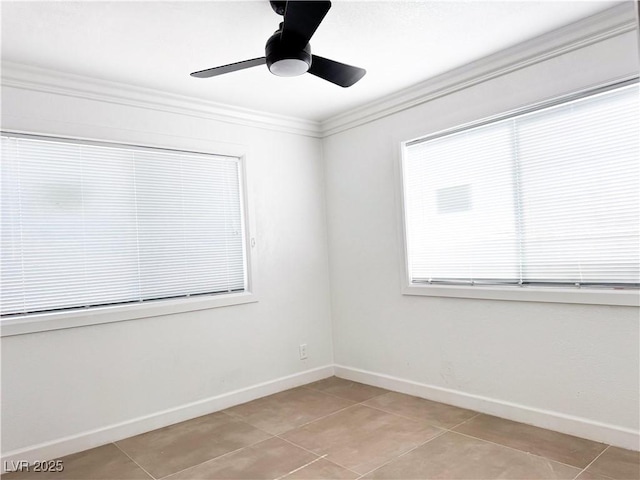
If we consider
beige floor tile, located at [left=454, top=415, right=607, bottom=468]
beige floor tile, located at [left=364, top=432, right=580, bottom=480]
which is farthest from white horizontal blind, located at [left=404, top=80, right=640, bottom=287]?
beige floor tile, located at [left=364, top=432, right=580, bottom=480]

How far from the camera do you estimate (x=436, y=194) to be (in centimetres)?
354

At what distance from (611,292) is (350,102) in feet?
8.11

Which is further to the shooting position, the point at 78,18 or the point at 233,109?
the point at 233,109

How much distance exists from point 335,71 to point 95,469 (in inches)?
109

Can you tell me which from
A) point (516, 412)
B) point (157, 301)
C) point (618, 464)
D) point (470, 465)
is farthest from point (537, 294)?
point (157, 301)

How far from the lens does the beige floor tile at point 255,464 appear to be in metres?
2.51

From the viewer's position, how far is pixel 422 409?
133 inches

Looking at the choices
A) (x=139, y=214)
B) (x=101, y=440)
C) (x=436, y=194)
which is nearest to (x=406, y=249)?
(x=436, y=194)

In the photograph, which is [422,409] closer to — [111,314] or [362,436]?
[362,436]

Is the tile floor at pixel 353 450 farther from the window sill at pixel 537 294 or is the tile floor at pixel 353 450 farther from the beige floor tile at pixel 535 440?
the window sill at pixel 537 294

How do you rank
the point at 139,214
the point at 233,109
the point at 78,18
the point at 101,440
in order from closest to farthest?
the point at 78,18 < the point at 101,440 < the point at 139,214 < the point at 233,109

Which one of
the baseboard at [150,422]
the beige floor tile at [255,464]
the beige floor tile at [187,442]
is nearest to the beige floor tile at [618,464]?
the beige floor tile at [255,464]

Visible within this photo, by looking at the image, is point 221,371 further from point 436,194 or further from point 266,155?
point 436,194

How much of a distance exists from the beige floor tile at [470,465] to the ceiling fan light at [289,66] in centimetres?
222
